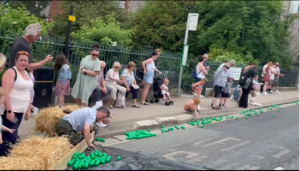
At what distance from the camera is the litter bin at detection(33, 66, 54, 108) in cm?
792

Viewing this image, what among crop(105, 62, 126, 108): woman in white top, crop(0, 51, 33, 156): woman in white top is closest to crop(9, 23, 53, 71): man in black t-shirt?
crop(0, 51, 33, 156): woman in white top

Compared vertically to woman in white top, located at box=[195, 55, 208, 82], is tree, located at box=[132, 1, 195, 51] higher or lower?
higher

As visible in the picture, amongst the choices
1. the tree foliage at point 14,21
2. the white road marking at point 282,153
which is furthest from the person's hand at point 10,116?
the tree foliage at point 14,21

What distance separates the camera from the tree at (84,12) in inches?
937

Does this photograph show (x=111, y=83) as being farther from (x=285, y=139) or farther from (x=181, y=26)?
(x=181, y=26)

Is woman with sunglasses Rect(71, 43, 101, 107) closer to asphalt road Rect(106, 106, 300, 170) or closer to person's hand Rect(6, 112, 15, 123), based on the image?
asphalt road Rect(106, 106, 300, 170)

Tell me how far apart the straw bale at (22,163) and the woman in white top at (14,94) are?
0.68 metres

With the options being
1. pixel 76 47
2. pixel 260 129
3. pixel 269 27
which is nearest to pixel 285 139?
pixel 260 129

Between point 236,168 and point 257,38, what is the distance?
17.8 m

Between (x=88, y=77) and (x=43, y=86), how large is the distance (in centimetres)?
107

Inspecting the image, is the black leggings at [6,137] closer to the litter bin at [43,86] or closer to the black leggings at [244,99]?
the litter bin at [43,86]

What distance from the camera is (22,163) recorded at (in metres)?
4.33

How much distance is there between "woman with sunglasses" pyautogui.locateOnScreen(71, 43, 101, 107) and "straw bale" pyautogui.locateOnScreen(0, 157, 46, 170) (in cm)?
391

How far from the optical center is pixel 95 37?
12.3 metres
